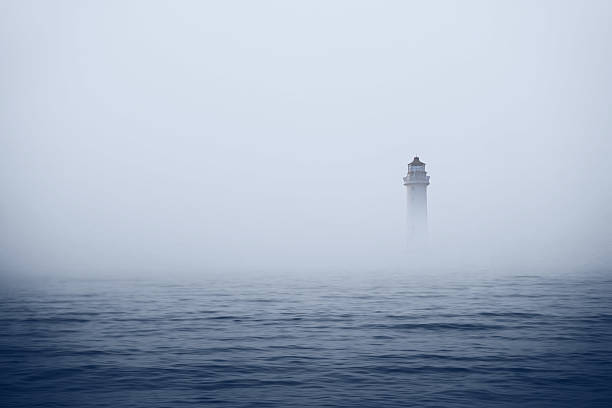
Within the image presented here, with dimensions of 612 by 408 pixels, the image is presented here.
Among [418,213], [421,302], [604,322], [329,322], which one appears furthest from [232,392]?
[418,213]

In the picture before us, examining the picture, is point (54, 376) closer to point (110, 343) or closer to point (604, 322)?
point (110, 343)

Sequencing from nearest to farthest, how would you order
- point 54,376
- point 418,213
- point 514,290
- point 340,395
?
point 340,395 → point 54,376 → point 514,290 → point 418,213

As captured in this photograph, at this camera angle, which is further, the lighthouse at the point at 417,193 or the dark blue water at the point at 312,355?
the lighthouse at the point at 417,193

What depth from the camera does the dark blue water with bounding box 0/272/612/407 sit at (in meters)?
10.8

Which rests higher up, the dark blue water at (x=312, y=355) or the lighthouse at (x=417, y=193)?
the lighthouse at (x=417, y=193)

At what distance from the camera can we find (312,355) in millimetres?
14586

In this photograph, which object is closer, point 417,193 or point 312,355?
point 312,355

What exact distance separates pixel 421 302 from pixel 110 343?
16601 mm

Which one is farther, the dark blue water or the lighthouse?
the lighthouse

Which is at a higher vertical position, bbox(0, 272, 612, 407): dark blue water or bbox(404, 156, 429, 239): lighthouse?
bbox(404, 156, 429, 239): lighthouse

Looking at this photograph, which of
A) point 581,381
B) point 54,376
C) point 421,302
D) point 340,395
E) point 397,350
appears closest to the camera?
point 340,395

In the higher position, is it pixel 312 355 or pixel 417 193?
pixel 417 193

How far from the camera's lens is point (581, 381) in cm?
1166

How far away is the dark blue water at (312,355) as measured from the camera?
10.8m
